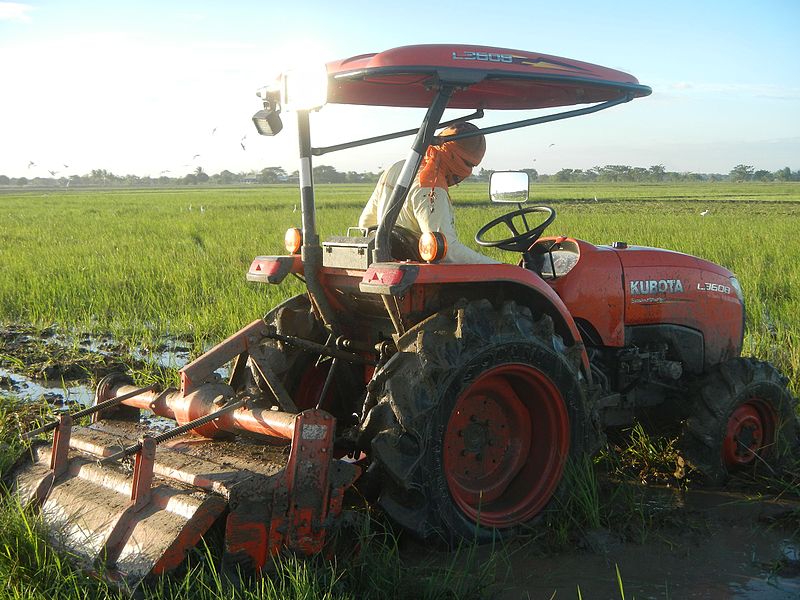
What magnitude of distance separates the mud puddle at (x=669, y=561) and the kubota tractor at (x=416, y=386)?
0.22 metres

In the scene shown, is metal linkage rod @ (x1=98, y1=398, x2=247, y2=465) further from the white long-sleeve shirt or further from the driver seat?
the white long-sleeve shirt

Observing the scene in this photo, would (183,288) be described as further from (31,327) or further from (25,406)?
(25,406)

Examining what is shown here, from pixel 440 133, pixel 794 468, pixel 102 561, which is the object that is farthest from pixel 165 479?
pixel 794 468

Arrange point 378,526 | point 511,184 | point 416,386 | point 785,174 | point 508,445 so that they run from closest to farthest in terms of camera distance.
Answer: point 416,386 → point 378,526 → point 508,445 → point 511,184 → point 785,174

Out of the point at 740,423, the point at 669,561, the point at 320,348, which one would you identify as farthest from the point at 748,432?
the point at 320,348

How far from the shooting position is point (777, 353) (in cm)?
674

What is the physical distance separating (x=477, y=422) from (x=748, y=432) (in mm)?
1771

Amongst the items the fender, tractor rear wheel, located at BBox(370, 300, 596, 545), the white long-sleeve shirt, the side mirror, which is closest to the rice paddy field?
tractor rear wheel, located at BBox(370, 300, 596, 545)

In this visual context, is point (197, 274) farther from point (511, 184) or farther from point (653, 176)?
point (653, 176)

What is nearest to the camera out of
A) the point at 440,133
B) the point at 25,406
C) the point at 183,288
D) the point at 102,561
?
the point at 102,561

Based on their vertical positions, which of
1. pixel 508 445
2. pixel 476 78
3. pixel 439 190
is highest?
pixel 476 78

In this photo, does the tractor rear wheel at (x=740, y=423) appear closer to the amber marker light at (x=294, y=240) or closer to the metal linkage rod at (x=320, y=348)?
the metal linkage rod at (x=320, y=348)

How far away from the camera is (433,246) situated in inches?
136

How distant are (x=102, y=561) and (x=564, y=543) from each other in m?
1.87
